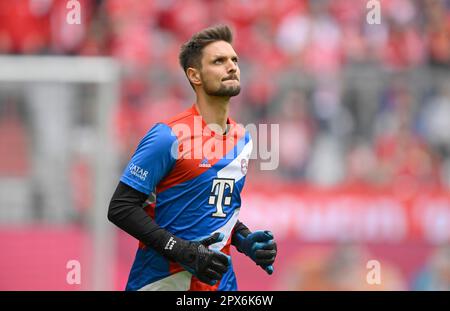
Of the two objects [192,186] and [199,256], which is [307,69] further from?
[199,256]

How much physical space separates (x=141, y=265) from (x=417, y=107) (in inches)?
280

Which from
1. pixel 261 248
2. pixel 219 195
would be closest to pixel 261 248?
pixel 261 248

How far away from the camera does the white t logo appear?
18.8ft

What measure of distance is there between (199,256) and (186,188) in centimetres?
45

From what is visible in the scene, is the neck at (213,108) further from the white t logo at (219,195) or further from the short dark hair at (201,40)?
the white t logo at (219,195)

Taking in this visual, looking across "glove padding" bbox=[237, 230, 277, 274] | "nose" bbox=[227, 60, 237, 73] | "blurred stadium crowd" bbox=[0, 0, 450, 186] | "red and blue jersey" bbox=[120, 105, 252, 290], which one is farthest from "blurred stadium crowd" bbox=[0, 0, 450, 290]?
"nose" bbox=[227, 60, 237, 73]

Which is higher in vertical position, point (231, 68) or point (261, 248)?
point (231, 68)

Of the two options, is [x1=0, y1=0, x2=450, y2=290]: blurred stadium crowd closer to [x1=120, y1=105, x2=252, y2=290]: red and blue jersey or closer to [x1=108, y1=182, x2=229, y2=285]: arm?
[x1=120, y1=105, x2=252, y2=290]: red and blue jersey

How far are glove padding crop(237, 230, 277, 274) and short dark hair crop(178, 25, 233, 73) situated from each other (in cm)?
104

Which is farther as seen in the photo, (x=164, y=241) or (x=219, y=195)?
(x=219, y=195)

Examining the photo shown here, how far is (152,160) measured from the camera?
5504mm

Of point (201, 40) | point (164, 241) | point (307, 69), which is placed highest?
point (201, 40)

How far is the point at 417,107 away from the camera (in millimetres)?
12195
